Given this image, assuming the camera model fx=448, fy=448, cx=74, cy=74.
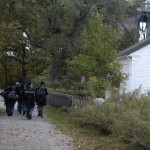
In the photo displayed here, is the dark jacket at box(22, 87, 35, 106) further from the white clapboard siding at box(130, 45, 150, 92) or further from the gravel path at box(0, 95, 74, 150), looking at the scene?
the white clapboard siding at box(130, 45, 150, 92)

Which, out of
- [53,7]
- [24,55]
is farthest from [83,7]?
[24,55]

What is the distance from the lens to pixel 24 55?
6519 centimetres

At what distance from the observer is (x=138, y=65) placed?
112ft

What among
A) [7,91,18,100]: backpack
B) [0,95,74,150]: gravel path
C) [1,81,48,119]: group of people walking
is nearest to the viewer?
[0,95,74,150]: gravel path

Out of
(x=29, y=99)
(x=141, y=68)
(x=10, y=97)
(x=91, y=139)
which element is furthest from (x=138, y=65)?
(x=91, y=139)

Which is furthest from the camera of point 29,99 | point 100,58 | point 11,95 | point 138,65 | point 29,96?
point 138,65

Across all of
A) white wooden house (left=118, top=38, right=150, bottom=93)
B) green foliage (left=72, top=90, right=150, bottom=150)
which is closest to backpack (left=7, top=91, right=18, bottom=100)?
green foliage (left=72, top=90, right=150, bottom=150)

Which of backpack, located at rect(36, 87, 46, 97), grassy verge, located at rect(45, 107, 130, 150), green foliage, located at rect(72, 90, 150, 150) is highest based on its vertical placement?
backpack, located at rect(36, 87, 46, 97)

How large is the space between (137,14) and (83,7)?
20.6 m

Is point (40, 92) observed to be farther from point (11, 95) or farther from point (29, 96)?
point (11, 95)

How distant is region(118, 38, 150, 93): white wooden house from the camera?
3397 cm

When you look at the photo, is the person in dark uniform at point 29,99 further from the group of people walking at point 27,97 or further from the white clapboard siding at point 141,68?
the white clapboard siding at point 141,68

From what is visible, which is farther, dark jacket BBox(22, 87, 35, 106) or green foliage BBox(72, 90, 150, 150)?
dark jacket BBox(22, 87, 35, 106)

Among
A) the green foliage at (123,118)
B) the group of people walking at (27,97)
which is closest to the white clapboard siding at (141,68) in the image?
the group of people walking at (27,97)
